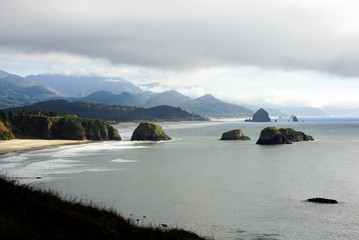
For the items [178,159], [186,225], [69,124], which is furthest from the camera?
[69,124]

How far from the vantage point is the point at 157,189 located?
4184 centimetres

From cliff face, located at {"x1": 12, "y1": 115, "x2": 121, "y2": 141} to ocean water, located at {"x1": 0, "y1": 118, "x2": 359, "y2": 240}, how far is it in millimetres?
49870

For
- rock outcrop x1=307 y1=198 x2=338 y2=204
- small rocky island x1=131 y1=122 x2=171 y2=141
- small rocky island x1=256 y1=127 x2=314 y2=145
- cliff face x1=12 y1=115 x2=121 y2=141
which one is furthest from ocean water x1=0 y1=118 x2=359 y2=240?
small rocky island x1=131 y1=122 x2=171 y2=141

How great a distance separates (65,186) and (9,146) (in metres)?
61.8

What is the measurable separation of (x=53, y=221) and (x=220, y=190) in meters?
28.2

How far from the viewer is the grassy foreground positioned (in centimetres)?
1436

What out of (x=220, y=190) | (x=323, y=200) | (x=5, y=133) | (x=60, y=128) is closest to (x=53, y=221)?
(x=220, y=190)

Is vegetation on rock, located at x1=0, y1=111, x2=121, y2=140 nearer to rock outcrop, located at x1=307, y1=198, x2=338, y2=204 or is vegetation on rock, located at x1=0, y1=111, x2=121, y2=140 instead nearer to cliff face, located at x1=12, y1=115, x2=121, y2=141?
cliff face, located at x1=12, y1=115, x2=121, y2=141

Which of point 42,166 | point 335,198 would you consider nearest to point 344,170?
point 335,198

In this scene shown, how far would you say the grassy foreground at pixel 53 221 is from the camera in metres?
14.4

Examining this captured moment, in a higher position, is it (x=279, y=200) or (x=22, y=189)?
(x=22, y=189)

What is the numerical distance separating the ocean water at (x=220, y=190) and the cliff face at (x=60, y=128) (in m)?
49.9

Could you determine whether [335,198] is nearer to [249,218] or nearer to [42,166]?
[249,218]

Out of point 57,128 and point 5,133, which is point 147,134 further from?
point 5,133
